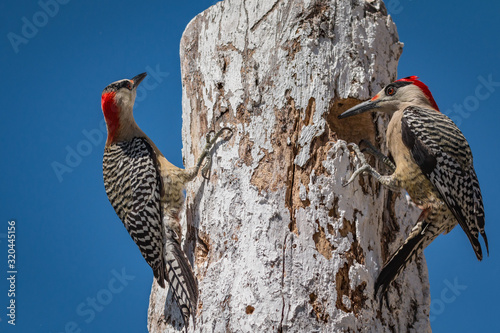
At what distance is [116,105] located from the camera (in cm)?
479

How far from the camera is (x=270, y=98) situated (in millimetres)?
3465

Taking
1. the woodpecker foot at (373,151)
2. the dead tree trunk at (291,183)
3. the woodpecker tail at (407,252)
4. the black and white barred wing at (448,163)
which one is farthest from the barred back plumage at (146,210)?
the black and white barred wing at (448,163)

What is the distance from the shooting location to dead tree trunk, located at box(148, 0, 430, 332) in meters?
3.13

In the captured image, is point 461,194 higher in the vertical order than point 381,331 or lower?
higher

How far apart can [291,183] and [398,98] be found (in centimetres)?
118

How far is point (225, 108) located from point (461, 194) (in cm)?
179

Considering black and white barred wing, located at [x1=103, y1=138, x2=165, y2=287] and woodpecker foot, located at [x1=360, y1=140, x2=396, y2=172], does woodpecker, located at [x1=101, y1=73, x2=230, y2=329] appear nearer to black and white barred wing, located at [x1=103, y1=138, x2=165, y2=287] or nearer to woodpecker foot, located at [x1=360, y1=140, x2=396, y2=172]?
black and white barred wing, located at [x1=103, y1=138, x2=165, y2=287]

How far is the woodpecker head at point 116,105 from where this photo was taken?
4.77 metres

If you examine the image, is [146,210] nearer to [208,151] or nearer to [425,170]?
[208,151]

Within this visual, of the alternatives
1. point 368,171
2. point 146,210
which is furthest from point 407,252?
point 146,210

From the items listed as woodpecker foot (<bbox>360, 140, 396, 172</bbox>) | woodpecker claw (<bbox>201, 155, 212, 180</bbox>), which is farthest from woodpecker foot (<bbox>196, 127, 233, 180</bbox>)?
woodpecker foot (<bbox>360, 140, 396, 172</bbox>)

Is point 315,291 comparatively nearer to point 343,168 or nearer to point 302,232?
point 302,232

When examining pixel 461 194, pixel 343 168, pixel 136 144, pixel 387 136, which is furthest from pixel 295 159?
pixel 136 144

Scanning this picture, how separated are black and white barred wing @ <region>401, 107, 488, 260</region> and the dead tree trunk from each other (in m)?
0.28
